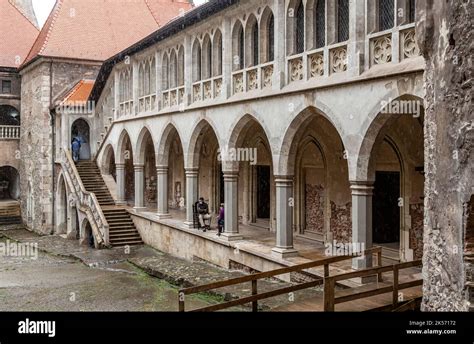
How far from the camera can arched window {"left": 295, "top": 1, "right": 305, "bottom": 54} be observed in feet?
44.7

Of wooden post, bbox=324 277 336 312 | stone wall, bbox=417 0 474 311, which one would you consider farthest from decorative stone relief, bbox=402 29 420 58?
wooden post, bbox=324 277 336 312

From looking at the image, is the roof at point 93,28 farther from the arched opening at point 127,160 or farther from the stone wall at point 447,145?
the stone wall at point 447,145

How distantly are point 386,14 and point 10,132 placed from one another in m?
29.3

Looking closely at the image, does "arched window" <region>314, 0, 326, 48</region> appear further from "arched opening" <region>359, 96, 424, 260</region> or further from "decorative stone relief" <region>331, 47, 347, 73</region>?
"arched opening" <region>359, 96, 424, 260</region>

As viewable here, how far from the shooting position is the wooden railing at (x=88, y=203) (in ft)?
74.2

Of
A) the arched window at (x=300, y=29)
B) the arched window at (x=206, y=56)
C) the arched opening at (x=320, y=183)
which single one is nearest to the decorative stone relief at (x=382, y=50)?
the arched window at (x=300, y=29)

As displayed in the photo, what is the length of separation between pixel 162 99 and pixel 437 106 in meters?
16.5

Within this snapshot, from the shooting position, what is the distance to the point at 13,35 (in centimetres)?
3653

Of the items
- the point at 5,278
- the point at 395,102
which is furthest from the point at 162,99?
the point at 395,102

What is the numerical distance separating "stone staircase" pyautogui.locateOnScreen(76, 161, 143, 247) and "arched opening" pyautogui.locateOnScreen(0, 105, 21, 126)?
36.6 ft

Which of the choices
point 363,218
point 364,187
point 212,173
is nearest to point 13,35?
point 212,173

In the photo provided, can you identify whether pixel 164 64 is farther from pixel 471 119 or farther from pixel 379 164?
pixel 471 119

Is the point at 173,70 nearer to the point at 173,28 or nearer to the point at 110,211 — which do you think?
the point at 173,28

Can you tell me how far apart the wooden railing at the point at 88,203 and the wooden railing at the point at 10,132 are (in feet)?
26.9
